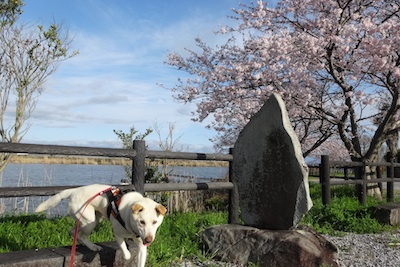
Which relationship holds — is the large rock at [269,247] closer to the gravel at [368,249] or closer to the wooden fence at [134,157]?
the gravel at [368,249]

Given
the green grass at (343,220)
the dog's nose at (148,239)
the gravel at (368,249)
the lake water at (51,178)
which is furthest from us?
the lake water at (51,178)

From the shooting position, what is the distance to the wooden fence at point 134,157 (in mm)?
3816

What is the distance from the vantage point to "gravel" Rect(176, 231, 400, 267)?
16.1 ft

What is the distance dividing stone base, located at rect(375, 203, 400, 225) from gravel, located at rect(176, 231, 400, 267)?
62 cm

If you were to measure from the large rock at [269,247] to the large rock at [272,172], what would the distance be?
0.26 m

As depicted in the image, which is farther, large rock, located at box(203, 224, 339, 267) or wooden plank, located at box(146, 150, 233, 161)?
wooden plank, located at box(146, 150, 233, 161)

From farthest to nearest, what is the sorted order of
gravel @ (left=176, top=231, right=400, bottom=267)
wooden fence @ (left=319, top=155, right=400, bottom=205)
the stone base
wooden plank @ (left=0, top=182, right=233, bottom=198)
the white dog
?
wooden fence @ (left=319, top=155, right=400, bottom=205), the stone base, gravel @ (left=176, top=231, right=400, bottom=267), wooden plank @ (left=0, top=182, right=233, bottom=198), the white dog

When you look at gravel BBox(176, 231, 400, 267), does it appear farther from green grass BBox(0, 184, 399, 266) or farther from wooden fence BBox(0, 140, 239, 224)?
wooden fence BBox(0, 140, 239, 224)

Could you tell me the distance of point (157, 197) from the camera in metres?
8.59

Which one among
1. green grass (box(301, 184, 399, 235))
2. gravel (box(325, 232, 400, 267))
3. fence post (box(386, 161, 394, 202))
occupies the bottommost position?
gravel (box(325, 232, 400, 267))

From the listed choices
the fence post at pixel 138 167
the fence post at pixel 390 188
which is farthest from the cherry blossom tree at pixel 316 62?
the fence post at pixel 138 167

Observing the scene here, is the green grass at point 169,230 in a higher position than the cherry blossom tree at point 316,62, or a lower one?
lower

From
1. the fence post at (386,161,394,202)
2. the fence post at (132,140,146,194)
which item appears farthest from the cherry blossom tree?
the fence post at (132,140,146,194)

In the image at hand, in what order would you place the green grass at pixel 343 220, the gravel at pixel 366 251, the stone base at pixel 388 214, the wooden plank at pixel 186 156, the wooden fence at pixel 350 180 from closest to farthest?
1. the gravel at pixel 366 251
2. the wooden plank at pixel 186 156
3. the green grass at pixel 343 220
4. the stone base at pixel 388 214
5. the wooden fence at pixel 350 180
